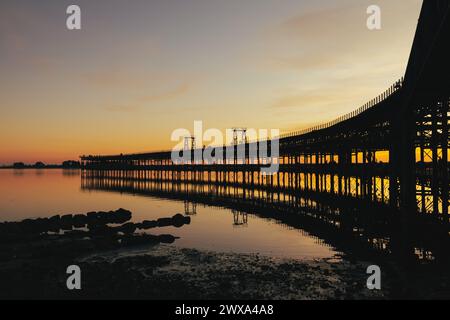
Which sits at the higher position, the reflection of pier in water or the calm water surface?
the reflection of pier in water

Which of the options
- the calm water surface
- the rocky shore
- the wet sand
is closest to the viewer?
the wet sand

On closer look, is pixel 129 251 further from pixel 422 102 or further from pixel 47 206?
pixel 47 206

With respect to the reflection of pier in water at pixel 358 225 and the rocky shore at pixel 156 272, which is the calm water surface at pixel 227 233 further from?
the rocky shore at pixel 156 272

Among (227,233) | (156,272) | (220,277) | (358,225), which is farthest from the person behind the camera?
(227,233)

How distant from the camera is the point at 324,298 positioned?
1520cm

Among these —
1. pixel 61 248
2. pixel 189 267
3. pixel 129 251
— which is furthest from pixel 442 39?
pixel 61 248

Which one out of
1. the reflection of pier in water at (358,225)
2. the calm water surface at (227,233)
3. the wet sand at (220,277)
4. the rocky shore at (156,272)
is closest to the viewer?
the wet sand at (220,277)

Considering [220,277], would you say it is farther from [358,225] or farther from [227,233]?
[358,225]

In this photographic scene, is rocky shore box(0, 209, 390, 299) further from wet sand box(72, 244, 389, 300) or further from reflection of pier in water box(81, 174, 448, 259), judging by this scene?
reflection of pier in water box(81, 174, 448, 259)

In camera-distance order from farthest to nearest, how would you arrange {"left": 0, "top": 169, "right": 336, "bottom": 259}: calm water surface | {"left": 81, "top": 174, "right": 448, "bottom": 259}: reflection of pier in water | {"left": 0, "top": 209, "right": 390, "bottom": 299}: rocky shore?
{"left": 0, "top": 169, "right": 336, "bottom": 259}: calm water surface
{"left": 81, "top": 174, "right": 448, "bottom": 259}: reflection of pier in water
{"left": 0, "top": 209, "right": 390, "bottom": 299}: rocky shore

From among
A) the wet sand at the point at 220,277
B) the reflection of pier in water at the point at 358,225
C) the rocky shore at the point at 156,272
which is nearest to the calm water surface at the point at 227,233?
the reflection of pier in water at the point at 358,225

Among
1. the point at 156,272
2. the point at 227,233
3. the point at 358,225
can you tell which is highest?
the point at 358,225

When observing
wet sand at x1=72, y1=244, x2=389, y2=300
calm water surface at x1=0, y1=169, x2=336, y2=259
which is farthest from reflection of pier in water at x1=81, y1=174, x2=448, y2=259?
wet sand at x1=72, y1=244, x2=389, y2=300

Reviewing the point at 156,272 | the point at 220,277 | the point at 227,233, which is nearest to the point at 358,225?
the point at 227,233
